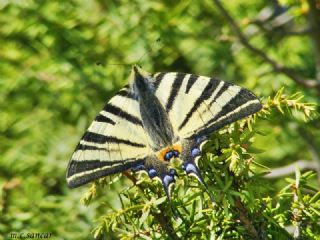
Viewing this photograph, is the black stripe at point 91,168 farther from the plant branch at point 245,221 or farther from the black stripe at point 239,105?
the plant branch at point 245,221

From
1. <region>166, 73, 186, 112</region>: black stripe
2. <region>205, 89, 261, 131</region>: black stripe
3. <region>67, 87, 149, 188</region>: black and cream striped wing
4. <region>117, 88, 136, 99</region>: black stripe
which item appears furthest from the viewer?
<region>117, 88, 136, 99</region>: black stripe

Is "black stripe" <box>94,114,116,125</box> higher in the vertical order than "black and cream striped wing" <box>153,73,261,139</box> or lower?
higher

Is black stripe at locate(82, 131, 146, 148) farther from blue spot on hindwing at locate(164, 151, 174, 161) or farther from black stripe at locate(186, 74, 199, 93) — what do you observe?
black stripe at locate(186, 74, 199, 93)

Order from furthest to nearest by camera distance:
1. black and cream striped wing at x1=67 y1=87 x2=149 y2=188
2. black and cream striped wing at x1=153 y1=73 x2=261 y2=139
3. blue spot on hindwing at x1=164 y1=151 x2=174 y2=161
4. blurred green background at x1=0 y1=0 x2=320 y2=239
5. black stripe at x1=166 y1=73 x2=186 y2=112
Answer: blurred green background at x1=0 y1=0 x2=320 y2=239, black stripe at x1=166 y1=73 x2=186 y2=112, blue spot on hindwing at x1=164 y1=151 x2=174 y2=161, black and cream striped wing at x1=67 y1=87 x2=149 y2=188, black and cream striped wing at x1=153 y1=73 x2=261 y2=139

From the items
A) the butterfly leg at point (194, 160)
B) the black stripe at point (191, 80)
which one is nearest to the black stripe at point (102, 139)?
the black stripe at point (191, 80)

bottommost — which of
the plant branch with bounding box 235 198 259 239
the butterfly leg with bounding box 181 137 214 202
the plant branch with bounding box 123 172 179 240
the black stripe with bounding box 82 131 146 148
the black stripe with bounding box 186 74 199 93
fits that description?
the plant branch with bounding box 235 198 259 239

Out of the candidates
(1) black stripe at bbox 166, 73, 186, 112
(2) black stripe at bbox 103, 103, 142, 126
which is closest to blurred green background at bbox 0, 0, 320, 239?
(2) black stripe at bbox 103, 103, 142, 126

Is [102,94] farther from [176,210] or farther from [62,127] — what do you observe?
[176,210]
